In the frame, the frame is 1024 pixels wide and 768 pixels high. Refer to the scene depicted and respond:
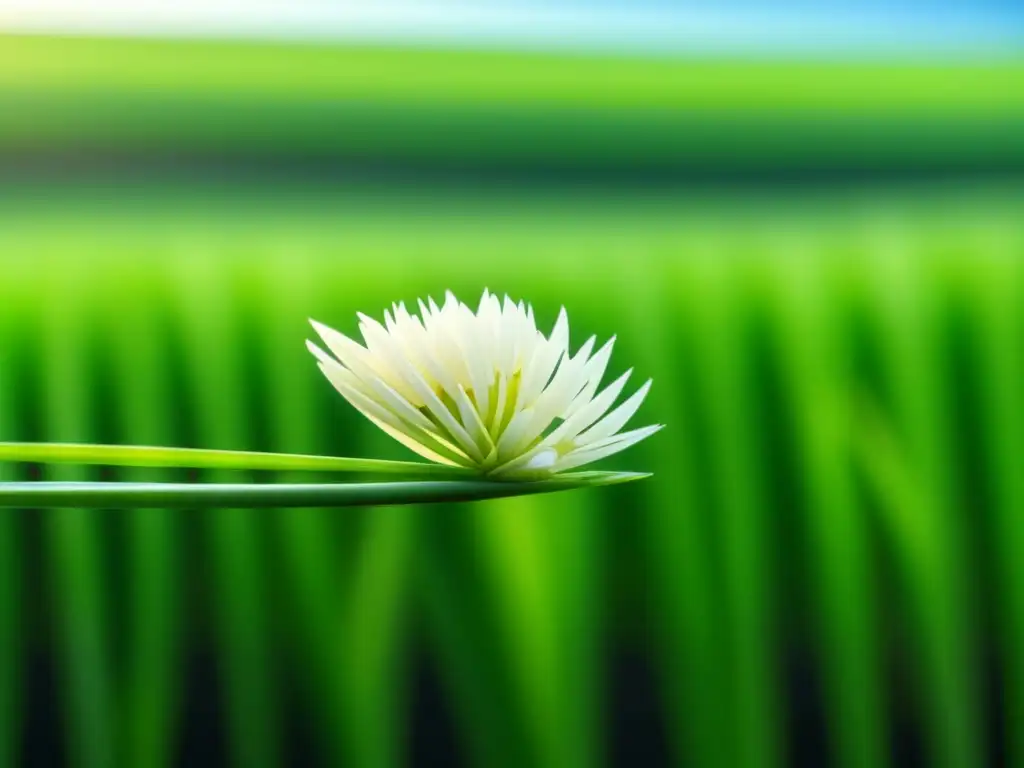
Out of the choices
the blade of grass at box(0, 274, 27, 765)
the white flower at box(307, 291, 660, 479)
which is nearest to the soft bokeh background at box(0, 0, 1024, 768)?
the blade of grass at box(0, 274, 27, 765)

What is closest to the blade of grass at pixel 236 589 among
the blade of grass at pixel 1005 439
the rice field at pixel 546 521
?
the rice field at pixel 546 521

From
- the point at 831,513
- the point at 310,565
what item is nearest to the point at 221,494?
the point at 310,565

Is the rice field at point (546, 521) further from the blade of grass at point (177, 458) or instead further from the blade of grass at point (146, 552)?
the blade of grass at point (177, 458)

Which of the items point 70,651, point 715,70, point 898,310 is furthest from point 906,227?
point 70,651

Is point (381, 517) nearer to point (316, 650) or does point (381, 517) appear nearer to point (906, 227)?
point (316, 650)

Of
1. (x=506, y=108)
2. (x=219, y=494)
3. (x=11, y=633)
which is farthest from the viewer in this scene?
(x=506, y=108)

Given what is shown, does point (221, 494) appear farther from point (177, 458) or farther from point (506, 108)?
point (506, 108)

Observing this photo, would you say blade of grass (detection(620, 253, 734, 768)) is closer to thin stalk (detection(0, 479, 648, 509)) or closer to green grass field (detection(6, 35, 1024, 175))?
green grass field (detection(6, 35, 1024, 175))
